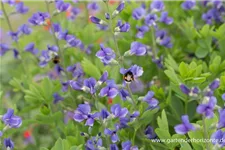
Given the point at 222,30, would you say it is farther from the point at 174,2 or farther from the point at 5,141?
the point at 5,141

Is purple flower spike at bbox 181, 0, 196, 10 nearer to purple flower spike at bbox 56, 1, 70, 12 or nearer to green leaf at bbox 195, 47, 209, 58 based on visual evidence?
green leaf at bbox 195, 47, 209, 58

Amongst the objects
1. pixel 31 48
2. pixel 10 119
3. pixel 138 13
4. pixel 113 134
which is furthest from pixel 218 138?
pixel 31 48

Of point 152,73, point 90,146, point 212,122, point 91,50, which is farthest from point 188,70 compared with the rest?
point 91,50

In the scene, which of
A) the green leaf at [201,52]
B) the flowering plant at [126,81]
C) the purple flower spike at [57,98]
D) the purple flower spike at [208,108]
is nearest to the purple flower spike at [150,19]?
the flowering plant at [126,81]

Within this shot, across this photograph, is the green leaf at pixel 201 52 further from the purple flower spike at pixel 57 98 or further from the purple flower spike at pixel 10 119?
the purple flower spike at pixel 10 119

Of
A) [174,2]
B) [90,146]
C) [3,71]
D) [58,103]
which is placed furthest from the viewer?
[3,71]

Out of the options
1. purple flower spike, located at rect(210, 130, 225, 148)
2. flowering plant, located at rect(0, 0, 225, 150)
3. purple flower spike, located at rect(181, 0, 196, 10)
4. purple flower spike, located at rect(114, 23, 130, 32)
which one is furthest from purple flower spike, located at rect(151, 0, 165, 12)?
purple flower spike, located at rect(210, 130, 225, 148)

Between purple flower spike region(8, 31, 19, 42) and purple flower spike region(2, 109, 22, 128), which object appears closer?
purple flower spike region(2, 109, 22, 128)
